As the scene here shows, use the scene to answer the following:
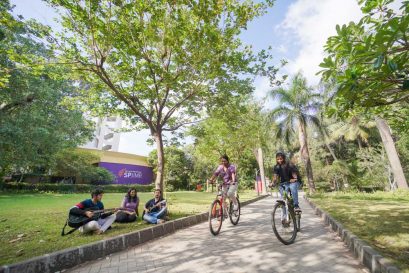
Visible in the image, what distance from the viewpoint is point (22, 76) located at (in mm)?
16531

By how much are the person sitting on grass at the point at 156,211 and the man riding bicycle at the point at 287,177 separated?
3.27 meters

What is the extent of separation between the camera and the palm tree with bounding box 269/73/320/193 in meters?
22.8

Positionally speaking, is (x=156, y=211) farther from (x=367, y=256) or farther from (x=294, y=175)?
(x=367, y=256)

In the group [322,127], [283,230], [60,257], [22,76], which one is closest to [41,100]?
[22,76]

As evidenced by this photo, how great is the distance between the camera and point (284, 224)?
17.6 feet

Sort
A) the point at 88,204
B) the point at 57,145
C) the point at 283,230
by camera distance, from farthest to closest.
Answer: the point at 57,145, the point at 88,204, the point at 283,230

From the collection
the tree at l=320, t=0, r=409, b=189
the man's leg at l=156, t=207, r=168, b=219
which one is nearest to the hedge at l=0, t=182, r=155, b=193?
the man's leg at l=156, t=207, r=168, b=219

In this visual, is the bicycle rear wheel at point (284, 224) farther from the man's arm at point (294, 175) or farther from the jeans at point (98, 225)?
the jeans at point (98, 225)

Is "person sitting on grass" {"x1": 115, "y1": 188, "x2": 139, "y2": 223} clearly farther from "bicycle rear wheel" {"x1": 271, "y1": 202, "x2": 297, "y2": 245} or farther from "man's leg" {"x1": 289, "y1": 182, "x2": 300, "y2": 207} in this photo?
"man's leg" {"x1": 289, "y1": 182, "x2": 300, "y2": 207}

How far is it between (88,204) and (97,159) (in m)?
29.4

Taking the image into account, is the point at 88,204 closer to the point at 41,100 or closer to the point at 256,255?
the point at 256,255

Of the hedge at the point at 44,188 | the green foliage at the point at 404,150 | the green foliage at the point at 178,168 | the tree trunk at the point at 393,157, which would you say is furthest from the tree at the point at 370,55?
the green foliage at the point at 178,168

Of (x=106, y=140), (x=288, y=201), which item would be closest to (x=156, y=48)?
(x=288, y=201)

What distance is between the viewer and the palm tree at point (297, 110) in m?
22.8
